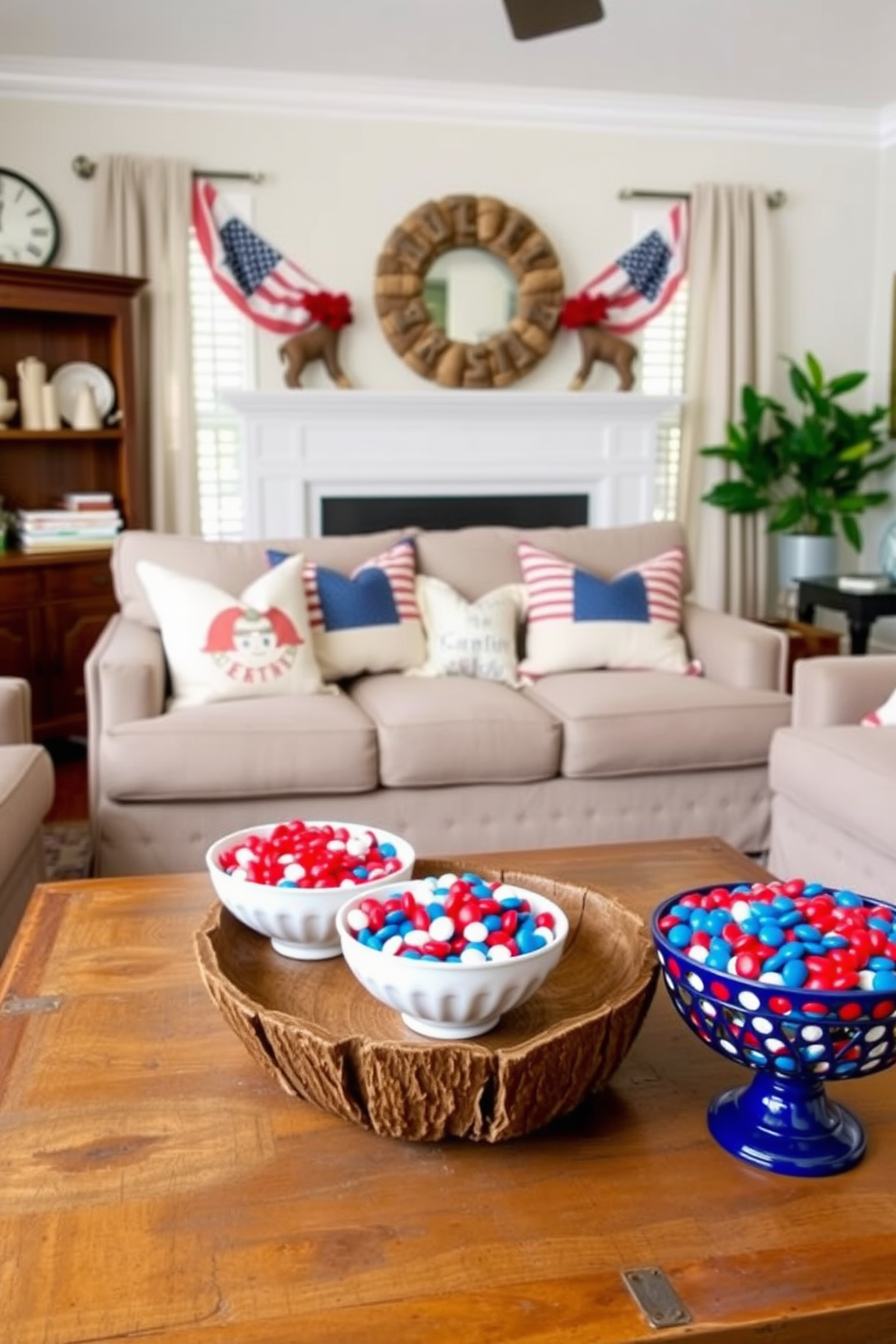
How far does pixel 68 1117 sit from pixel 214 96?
4544 millimetres

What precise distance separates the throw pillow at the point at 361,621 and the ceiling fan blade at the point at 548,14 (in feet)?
4.69

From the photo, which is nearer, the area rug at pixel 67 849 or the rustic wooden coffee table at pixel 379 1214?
the rustic wooden coffee table at pixel 379 1214

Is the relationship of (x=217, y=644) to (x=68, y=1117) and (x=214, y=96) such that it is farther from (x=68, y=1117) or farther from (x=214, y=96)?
(x=214, y=96)

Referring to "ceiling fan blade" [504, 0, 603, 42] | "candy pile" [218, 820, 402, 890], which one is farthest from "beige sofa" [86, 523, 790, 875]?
"ceiling fan blade" [504, 0, 603, 42]

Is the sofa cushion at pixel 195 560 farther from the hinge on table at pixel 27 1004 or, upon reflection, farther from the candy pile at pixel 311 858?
the hinge on table at pixel 27 1004

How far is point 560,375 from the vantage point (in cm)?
530

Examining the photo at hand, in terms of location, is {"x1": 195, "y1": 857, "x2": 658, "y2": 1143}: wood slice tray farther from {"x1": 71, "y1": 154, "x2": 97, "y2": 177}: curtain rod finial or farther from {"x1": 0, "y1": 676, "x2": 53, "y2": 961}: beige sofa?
{"x1": 71, "y1": 154, "x2": 97, "y2": 177}: curtain rod finial

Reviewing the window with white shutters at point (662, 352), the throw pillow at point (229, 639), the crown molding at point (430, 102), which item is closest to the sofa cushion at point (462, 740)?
the throw pillow at point (229, 639)

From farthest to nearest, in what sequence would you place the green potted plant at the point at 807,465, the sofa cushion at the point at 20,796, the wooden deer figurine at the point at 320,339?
the green potted plant at the point at 807,465, the wooden deer figurine at the point at 320,339, the sofa cushion at the point at 20,796

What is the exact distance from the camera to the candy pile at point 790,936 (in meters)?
1.06

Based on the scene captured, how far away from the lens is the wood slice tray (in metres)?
1.09

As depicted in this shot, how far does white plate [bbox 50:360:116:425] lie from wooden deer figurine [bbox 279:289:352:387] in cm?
72

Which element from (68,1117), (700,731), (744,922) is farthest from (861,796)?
(68,1117)

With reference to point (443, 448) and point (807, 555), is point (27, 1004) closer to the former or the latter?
point (443, 448)
